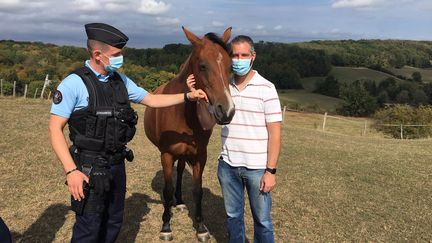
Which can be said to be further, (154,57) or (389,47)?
(389,47)

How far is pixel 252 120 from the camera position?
10.1ft

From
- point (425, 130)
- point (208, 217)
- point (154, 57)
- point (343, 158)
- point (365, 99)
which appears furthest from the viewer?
point (154, 57)

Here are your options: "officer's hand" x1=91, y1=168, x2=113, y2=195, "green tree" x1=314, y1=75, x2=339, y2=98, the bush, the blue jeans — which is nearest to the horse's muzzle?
the blue jeans

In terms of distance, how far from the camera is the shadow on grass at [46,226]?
4.46 metres

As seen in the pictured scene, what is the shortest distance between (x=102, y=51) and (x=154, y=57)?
7085 cm

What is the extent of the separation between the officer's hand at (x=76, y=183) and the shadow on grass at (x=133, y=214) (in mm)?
2324

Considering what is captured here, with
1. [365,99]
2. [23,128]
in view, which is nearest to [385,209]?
[23,128]

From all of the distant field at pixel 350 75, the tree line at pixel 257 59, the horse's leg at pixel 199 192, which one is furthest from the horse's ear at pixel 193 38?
the distant field at pixel 350 75

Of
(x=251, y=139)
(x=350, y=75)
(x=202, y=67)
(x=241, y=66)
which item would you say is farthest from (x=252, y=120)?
(x=350, y=75)

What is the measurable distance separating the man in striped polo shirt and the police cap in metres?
0.94

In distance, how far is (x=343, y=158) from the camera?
37.2 ft

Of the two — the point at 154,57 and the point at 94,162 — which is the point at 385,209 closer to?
the point at 94,162

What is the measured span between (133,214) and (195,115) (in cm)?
209

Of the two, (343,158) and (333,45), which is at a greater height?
(333,45)
